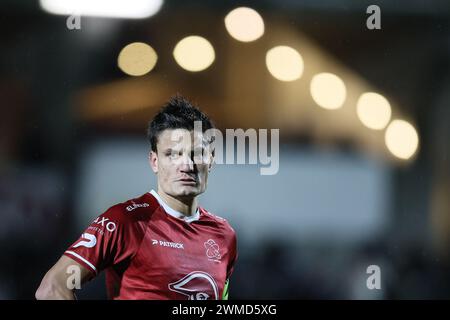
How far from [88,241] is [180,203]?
483 millimetres

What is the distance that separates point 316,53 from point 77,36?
170cm

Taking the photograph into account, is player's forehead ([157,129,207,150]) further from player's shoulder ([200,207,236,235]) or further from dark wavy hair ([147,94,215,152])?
player's shoulder ([200,207,236,235])

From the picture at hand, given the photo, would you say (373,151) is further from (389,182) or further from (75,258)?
(75,258)

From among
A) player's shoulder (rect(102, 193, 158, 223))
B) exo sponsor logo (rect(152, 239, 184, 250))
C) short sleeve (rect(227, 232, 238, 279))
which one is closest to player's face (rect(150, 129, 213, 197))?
player's shoulder (rect(102, 193, 158, 223))

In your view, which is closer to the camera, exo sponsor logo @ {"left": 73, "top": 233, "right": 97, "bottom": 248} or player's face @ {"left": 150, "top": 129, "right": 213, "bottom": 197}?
exo sponsor logo @ {"left": 73, "top": 233, "right": 97, "bottom": 248}

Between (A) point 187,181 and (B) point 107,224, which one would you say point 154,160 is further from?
(B) point 107,224

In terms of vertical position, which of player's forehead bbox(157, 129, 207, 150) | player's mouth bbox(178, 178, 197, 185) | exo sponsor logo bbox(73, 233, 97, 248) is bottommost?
exo sponsor logo bbox(73, 233, 97, 248)

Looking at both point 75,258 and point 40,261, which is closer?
point 75,258

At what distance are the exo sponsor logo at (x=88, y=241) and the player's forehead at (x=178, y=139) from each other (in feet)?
1.85

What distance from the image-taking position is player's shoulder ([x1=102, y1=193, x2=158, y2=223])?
112 inches
